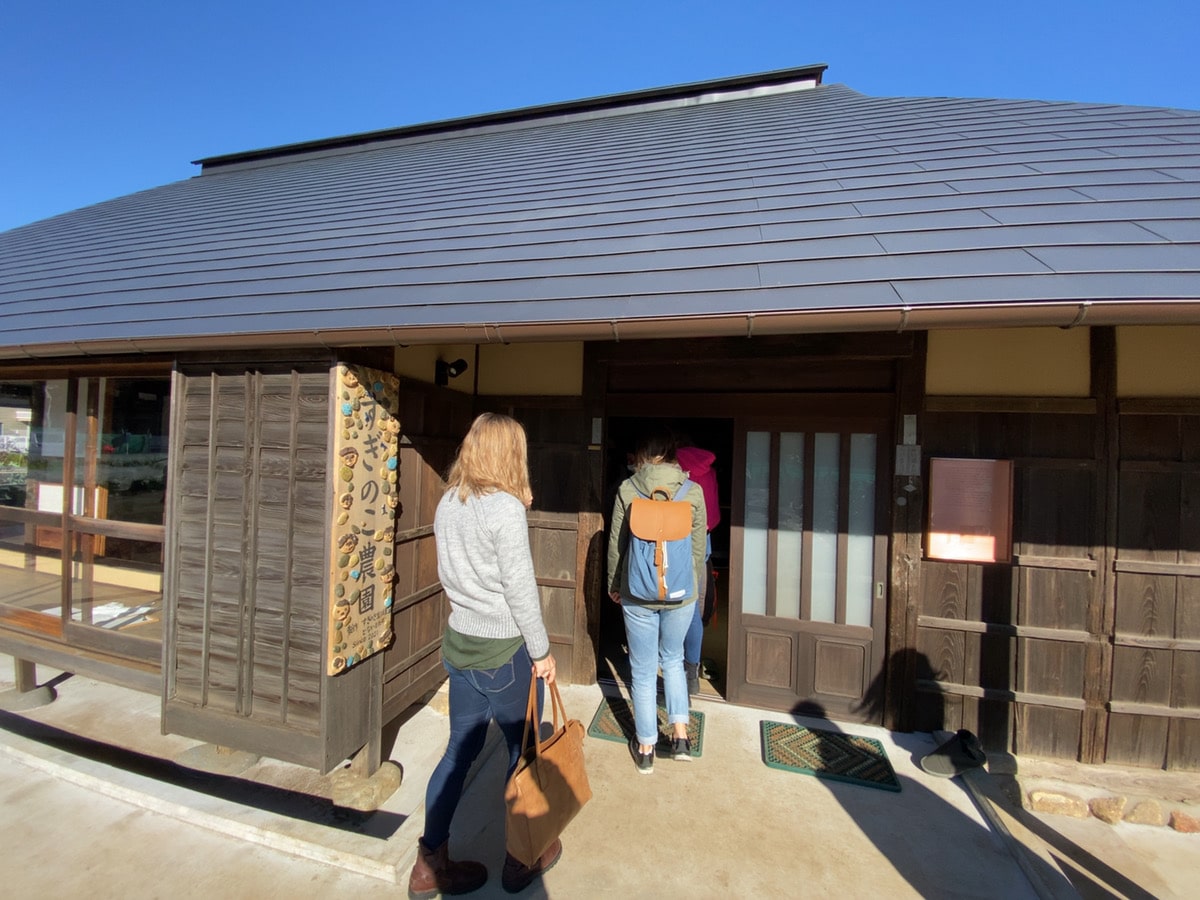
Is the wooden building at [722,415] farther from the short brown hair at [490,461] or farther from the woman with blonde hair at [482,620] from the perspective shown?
the woman with blonde hair at [482,620]

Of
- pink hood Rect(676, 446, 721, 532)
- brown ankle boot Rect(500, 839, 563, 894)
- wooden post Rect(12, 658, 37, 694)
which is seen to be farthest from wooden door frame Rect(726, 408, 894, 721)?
wooden post Rect(12, 658, 37, 694)

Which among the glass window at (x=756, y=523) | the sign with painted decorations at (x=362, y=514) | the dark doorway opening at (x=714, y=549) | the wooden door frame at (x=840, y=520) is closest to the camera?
the sign with painted decorations at (x=362, y=514)

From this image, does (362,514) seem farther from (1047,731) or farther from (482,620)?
(1047,731)

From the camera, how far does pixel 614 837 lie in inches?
91.7

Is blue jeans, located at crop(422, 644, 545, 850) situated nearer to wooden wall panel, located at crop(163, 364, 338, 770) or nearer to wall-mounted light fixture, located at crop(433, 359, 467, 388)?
wooden wall panel, located at crop(163, 364, 338, 770)

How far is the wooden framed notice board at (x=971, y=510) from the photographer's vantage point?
10.1ft

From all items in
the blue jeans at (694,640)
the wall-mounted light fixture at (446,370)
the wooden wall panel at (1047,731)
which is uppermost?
the wall-mounted light fixture at (446,370)

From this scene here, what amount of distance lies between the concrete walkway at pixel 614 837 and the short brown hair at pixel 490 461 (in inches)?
65.1

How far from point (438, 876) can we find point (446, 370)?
281 centimetres

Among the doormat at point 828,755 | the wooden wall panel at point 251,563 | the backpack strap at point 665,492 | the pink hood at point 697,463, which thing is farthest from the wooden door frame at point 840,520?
the wooden wall panel at point 251,563

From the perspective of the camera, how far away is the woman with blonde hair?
6.36ft

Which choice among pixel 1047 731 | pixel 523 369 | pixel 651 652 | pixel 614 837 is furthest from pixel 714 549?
pixel 614 837

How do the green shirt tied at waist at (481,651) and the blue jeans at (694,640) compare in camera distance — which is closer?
the green shirt tied at waist at (481,651)

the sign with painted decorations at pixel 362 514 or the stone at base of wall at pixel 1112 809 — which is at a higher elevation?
the sign with painted decorations at pixel 362 514
